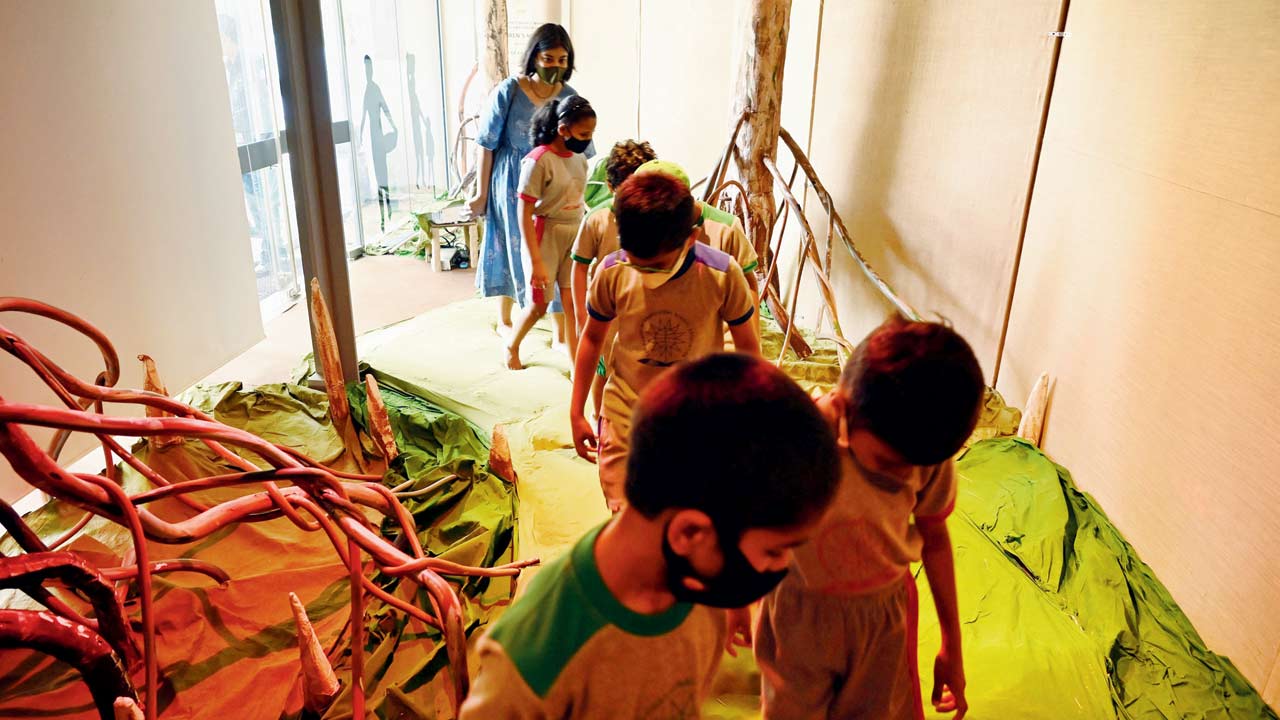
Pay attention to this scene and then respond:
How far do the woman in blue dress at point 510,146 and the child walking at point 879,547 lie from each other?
2.66 meters

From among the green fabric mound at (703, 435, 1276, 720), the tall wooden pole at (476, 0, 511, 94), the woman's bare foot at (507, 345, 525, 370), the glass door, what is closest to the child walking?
the green fabric mound at (703, 435, 1276, 720)

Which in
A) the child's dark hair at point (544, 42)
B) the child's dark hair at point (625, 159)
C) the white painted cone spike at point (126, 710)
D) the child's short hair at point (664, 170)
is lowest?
the white painted cone spike at point (126, 710)

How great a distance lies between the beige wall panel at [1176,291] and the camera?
1764mm

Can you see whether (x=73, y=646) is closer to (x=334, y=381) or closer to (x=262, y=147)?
(x=334, y=381)

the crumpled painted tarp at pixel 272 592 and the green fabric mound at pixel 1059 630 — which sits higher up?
the green fabric mound at pixel 1059 630

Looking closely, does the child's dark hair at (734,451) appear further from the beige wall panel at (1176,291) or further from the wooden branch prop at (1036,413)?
the wooden branch prop at (1036,413)

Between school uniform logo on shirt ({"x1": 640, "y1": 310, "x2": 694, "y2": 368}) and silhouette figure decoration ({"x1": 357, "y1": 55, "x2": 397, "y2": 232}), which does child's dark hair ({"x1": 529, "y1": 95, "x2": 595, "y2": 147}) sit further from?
silhouette figure decoration ({"x1": 357, "y1": 55, "x2": 397, "y2": 232})

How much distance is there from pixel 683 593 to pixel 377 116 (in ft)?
21.7

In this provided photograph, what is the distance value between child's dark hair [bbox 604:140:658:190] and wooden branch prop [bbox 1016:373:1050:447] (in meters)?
1.40

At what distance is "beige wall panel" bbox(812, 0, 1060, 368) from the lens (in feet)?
9.33

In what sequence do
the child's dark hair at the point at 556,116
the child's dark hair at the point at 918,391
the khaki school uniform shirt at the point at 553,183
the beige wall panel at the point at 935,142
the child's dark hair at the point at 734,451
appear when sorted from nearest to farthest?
the child's dark hair at the point at 734,451 → the child's dark hair at the point at 918,391 → the beige wall panel at the point at 935,142 → the child's dark hair at the point at 556,116 → the khaki school uniform shirt at the point at 553,183

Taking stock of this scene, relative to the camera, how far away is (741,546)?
72cm

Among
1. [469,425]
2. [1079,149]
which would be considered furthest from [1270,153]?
[469,425]

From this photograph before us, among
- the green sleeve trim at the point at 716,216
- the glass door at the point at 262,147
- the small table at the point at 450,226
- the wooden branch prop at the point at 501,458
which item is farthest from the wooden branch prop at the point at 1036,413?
the small table at the point at 450,226
